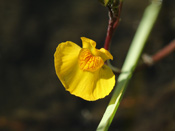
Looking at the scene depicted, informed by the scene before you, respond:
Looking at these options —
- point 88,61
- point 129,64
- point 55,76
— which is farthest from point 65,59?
point 55,76

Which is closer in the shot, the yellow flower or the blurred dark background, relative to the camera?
the yellow flower

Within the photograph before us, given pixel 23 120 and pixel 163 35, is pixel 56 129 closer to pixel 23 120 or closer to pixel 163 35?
pixel 23 120

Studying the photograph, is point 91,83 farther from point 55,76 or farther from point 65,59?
point 55,76

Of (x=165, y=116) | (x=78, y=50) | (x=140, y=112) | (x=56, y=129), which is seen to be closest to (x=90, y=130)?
(x=56, y=129)

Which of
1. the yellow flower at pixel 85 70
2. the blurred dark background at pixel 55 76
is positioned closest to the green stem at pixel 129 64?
the yellow flower at pixel 85 70

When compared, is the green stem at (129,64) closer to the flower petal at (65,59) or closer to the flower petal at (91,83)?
the flower petal at (91,83)

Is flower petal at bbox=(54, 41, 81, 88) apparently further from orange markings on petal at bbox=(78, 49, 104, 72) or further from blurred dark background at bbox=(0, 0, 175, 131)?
blurred dark background at bbox=(0, 0, 175, 131)

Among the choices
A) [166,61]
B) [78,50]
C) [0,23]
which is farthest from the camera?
[166,61]

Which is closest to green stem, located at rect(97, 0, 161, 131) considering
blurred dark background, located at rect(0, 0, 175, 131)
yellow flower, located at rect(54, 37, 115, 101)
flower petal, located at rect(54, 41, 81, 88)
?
yellow flower, located at rect(54, 37, 115, 101)
